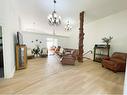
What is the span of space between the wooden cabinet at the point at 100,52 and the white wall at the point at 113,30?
420 mm

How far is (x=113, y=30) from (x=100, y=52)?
1802 mm

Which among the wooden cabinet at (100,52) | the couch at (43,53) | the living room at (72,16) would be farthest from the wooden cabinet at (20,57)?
the wooden cabinet at (100,52)

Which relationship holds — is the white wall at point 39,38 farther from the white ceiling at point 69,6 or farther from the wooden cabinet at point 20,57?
the wooden cabinet at point 20,57

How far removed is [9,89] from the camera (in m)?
2.88

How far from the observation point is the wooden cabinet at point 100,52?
7196 millimetres

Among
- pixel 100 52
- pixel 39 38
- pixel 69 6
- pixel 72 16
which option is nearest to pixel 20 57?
pixel 69 6

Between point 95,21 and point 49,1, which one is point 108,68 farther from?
point 49,1

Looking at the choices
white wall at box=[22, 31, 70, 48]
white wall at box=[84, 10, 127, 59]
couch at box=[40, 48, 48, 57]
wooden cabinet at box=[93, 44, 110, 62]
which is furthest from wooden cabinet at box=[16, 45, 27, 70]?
white wall at box=[84, 10, 127, 59]

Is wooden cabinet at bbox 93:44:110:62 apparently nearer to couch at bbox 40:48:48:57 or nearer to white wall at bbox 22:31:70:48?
couch at bbox 40:48:48:57

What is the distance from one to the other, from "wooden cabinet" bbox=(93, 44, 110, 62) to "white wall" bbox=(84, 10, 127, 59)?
42cm

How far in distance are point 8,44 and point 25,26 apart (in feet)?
20.6

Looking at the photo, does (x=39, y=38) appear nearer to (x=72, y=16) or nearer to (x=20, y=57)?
(x=72, y=16)

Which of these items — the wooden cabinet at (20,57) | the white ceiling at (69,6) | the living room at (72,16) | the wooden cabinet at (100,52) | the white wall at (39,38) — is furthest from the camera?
the white wall at (39,38)

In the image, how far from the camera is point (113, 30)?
6938 mm
